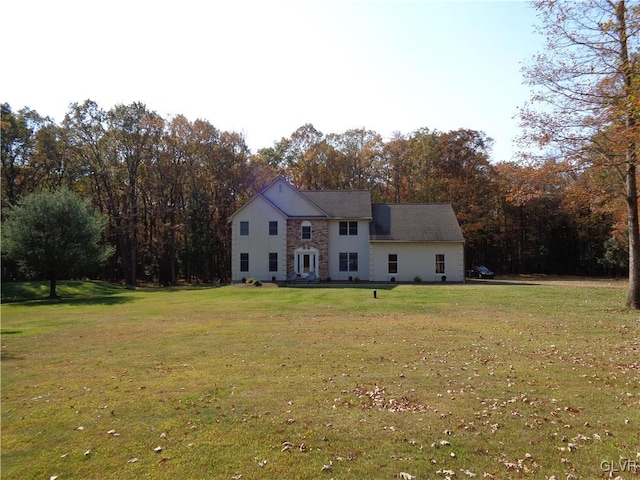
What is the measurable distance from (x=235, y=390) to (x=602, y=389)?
5597 mm

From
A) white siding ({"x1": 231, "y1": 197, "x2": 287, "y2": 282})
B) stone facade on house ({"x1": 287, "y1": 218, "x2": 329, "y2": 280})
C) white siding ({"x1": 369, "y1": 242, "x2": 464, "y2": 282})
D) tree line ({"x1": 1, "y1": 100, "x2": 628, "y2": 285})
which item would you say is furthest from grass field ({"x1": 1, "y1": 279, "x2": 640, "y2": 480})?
tree line ({"x1": 1, "y1": 100, "x2": 628, "y2": 285})

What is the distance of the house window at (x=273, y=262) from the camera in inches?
1420

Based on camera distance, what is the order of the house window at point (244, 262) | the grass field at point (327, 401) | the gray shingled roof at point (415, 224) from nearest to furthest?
the grass field at point (327, 401)
the gray shingled roof at point (415, 224)
the house window at point (244, 262)

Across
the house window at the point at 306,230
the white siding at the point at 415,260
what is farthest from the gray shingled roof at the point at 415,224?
the house window at the point at 306,230

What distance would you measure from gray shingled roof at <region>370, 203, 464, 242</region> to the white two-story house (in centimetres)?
8

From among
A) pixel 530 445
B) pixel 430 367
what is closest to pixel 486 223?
pixel 430 367

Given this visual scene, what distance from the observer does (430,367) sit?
827 cm

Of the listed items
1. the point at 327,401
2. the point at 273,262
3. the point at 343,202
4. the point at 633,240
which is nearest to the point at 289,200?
the point at 343,202

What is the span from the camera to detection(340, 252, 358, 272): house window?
36.2 m

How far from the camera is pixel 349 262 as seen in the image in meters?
36.2

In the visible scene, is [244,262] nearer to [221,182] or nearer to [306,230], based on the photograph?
[306,230]

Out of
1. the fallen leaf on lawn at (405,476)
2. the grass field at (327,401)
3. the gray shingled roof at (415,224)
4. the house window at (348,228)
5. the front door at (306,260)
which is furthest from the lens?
the house window at (348,228)

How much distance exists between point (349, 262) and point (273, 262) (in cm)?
611

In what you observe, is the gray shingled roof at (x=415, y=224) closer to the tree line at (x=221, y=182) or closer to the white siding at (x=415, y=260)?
the white siding at (x=415, y=260)
